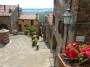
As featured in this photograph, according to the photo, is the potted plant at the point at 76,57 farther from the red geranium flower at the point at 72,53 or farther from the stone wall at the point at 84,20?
the stone wall at the point at 84,20

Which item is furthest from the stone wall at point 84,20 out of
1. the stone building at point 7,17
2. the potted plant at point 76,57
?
the stone building at point 7,17

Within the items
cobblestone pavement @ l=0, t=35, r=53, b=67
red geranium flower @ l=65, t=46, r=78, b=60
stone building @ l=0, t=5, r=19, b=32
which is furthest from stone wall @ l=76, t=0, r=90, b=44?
stone building @ l=0, t=5, r=19, b=32

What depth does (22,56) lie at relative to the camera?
660 inches

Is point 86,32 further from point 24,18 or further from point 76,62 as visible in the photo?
point 24,18

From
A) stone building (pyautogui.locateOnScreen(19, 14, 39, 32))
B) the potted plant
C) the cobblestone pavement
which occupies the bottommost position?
the cobblestone pavement

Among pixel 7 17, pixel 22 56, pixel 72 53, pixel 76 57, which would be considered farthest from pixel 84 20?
pixel 7 17

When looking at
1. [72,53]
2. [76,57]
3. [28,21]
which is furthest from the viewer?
[28,21]

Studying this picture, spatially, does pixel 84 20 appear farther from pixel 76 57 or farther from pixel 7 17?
pixel 7 17

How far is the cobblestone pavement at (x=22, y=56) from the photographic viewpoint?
14.9 metres

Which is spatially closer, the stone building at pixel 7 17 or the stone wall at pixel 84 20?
the stone wall at pixel 84 20

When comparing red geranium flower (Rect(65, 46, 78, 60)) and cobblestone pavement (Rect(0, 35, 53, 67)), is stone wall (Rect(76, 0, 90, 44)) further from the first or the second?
cobblestone pavement (Rect(0, 35, 53, 67))

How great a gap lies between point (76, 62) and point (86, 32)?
4353 millimetres

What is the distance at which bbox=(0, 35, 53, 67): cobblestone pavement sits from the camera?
14.9m

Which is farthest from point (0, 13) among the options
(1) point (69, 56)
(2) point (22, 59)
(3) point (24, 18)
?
(1) point (69, 56)
